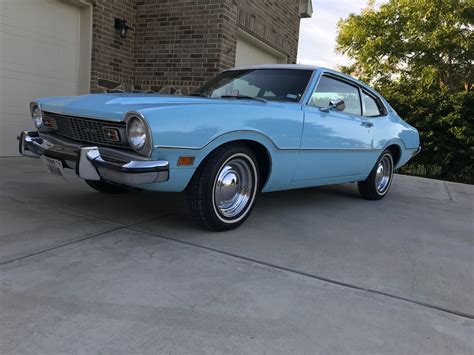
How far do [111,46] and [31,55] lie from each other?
1454 millimetres

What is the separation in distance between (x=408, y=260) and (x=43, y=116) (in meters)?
3.20

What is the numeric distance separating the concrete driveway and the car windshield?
1.16m

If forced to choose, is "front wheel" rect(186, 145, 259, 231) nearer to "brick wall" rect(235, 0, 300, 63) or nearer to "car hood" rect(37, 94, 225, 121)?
"car hood" rect(37, 94, 225, 121)

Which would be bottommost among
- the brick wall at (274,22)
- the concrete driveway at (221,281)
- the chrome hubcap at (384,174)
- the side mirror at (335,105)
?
the concrete driveway at (221,281)

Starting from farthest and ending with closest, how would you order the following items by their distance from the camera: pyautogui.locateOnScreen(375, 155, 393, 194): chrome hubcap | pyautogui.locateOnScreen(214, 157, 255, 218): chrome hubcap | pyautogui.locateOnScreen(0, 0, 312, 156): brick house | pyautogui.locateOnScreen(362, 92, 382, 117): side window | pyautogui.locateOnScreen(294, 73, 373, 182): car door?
pyautogui.locateOnScreen(0, 0, 312, 156): brick house < pyautogui.locateOnScreen(375, 155, 393, 194): chrome hubcap < pyautogui.locateOnScreen(362, 92, 382, 117): side window < pyautogui.locateOnScreen(294, 73, 373, 182): car door < pyautogui.locateOnScreen(214, 157, 255, 218): chrome hubcap

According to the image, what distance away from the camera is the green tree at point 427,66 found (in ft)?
31.6

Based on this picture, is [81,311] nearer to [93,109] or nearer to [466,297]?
[93,109]

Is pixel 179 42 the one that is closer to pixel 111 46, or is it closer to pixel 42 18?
pixel 111 46

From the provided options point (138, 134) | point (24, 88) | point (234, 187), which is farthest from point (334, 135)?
point (24, 88)

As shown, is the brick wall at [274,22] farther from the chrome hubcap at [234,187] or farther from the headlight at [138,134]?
the headlight at [138,134]

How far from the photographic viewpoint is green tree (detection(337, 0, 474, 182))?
963cm

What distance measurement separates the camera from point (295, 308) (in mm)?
2348

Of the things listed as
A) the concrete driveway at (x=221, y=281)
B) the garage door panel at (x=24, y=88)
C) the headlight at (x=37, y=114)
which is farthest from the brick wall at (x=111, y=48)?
the headlight at (x=37, y=114)

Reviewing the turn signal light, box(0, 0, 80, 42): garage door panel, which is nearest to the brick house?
box(0, 0, 80, 42): garage door panel
